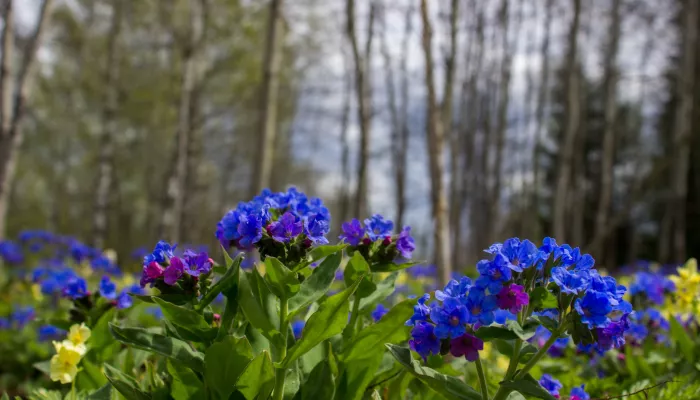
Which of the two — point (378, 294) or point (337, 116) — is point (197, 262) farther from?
point (337, 116)

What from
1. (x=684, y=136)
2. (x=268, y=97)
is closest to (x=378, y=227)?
(x=268, y=97)

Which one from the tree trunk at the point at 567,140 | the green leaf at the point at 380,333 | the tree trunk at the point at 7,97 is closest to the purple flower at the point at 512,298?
the green leaf at the point at 380,333

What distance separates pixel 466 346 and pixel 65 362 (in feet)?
3.79

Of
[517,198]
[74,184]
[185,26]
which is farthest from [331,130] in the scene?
[185,26]

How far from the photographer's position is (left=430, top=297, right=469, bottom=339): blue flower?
4.23ft

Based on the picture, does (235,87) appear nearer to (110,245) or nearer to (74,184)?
(110,245)

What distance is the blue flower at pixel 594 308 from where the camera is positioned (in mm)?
1247

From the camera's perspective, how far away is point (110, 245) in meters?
16.2

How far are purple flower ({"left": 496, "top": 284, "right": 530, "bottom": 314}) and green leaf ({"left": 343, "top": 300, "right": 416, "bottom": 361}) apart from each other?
0.34m

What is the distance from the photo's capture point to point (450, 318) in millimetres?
1310

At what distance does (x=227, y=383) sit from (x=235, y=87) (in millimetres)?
12549

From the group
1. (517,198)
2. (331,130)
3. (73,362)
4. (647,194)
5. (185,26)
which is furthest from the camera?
(331,130)

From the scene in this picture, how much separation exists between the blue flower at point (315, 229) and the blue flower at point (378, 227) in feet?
0.84

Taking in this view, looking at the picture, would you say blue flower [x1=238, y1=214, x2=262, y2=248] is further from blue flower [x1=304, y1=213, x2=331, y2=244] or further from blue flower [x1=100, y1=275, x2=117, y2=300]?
blue flower [x1=100, y1=275, x2=117, y2=300]
